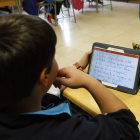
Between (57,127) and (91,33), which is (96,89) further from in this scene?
(91,33)

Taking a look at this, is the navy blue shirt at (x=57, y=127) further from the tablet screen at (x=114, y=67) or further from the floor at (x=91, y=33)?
the floor at (x=91, y=33)

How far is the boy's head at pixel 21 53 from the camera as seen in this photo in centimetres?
34

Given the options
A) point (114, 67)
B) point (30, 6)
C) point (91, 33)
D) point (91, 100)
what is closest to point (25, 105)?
point (91, 100)

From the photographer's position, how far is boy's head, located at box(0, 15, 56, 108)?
34 cm

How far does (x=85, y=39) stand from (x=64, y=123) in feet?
8.68

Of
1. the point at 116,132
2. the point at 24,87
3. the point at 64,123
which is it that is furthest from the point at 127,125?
the point at 24,87

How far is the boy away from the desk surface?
7.5 inches

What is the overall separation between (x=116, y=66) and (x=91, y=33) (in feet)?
8.20

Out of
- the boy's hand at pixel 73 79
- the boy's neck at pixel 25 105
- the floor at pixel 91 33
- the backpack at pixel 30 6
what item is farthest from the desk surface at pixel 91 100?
the backpack at pixel 30 6

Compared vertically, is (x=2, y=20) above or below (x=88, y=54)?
above

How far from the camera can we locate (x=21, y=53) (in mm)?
341

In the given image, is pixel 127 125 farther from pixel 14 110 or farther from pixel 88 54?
pixel 88 54

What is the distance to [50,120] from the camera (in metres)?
0.42

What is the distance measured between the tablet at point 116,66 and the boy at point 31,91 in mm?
A: 306
